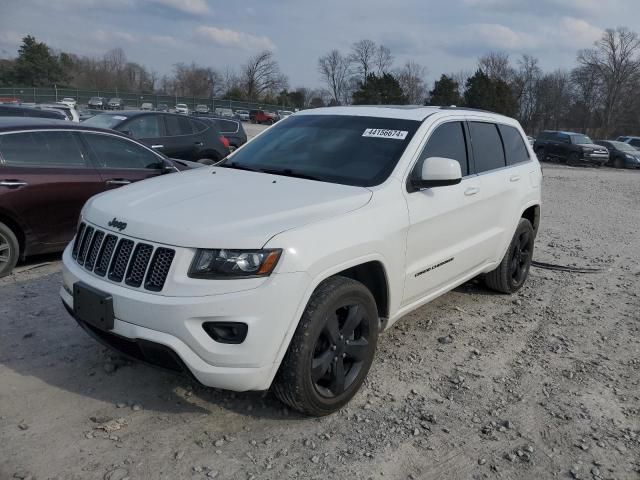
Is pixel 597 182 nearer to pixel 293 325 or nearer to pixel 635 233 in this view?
pixel 635 233

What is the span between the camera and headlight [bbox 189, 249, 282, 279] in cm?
283

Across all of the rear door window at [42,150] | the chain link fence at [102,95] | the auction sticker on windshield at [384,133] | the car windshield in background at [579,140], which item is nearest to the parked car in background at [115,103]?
the chain link fence at [102,95]

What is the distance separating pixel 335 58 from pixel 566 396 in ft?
293

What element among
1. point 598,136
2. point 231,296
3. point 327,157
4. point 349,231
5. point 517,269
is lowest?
point 598,136

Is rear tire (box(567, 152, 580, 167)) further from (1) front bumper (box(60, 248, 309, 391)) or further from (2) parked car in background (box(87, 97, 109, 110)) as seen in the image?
(2) parked car in background (box(87, 97, 109, 110))

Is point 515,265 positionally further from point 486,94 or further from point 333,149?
point 486,94

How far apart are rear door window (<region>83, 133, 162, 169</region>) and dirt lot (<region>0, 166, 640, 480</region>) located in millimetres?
1866

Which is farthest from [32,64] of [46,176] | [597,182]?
[46,176]

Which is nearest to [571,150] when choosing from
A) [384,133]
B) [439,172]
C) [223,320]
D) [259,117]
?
[384,133]

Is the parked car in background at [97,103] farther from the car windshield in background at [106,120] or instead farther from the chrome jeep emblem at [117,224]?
the chrome jeep emblem at [117,224]

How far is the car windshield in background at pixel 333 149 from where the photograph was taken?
3854 millimetres

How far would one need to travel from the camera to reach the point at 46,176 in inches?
225

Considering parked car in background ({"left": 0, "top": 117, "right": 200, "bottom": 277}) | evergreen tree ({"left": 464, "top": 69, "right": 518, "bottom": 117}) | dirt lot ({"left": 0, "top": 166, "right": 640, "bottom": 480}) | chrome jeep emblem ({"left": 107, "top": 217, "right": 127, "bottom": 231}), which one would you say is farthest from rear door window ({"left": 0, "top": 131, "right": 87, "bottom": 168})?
evergreen tree ({"left": 464, "top": 69, "right": 518, "bottom": 117})

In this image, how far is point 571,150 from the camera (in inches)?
1159
